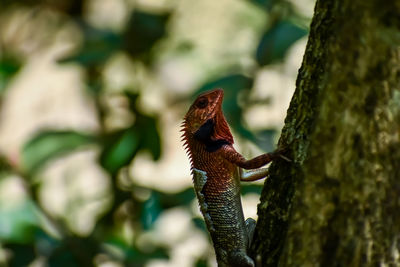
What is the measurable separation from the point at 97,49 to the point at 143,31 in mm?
357

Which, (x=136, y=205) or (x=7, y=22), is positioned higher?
(x=7, y=22)

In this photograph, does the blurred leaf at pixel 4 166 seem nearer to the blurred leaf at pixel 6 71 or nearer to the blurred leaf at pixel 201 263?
the blurred leaf at pixel 6 71

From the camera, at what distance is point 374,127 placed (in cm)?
175

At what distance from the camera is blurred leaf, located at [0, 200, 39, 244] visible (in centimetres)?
409

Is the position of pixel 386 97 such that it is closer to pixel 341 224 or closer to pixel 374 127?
pixel 374 127

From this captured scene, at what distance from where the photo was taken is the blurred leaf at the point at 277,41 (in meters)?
3.99

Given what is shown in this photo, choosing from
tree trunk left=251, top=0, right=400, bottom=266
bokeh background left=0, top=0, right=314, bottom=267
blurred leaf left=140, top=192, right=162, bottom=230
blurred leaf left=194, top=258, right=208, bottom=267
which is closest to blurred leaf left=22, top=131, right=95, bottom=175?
bokeh background left=0, top=0, right=314, bottom=267

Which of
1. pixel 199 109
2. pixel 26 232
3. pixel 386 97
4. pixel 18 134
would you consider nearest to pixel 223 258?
pixel 199 109

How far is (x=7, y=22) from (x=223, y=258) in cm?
471

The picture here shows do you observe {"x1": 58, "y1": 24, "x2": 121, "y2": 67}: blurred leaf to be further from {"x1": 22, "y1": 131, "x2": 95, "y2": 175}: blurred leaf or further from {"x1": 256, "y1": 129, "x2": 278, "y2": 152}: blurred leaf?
{"x1": 256, "y1": 129, "x2": 278, "y2": 152}: blurred leaf

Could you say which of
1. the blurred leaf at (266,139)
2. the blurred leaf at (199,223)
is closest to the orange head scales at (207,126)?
the blurred leaf at (266,139)

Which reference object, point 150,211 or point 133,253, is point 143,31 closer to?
point 150,211

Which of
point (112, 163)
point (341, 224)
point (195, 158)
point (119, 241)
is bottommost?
point (119, 241)

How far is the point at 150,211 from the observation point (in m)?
4.10
